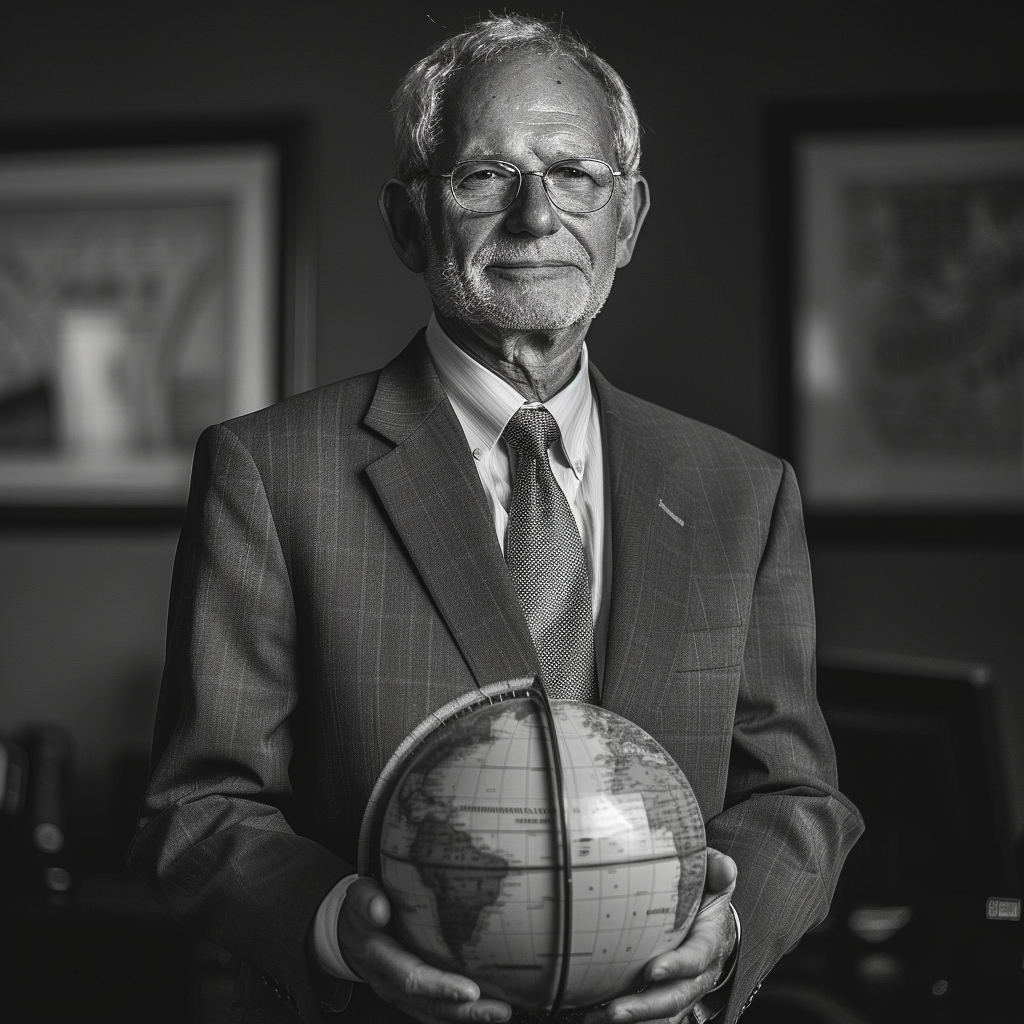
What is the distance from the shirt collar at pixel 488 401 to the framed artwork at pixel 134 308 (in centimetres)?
187

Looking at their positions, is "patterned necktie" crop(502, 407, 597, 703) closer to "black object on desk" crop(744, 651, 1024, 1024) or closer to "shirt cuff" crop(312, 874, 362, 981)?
"shirt cuff" crop(312, 874, 362, 981)

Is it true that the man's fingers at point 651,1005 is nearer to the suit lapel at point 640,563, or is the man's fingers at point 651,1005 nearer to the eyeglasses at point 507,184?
the suit lapel at point 640,563

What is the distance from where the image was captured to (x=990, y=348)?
128 inches

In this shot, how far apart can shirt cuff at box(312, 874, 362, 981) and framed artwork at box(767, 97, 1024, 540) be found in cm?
228

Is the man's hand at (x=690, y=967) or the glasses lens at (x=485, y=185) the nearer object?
the man's hand at (x=690, y=967)

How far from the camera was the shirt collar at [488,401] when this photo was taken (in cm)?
155

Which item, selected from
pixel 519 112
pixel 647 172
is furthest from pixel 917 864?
pixel 647 172

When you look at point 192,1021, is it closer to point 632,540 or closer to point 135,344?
point 135,344

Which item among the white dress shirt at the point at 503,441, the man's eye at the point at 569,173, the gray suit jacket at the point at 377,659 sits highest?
the man's eye at the point at 569,173

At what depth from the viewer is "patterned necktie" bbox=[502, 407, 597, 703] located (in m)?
1.43

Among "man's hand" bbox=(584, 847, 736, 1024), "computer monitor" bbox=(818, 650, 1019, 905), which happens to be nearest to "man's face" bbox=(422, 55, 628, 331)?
"man's hand" bbox=(584, 847, 736, 1024)

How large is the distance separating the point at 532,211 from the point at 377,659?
548 millimetres

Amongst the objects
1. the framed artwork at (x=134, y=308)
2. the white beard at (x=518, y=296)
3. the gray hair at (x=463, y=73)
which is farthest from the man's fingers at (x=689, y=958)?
the framed artwork at (x=134, y=308)

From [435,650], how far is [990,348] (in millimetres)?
2329
